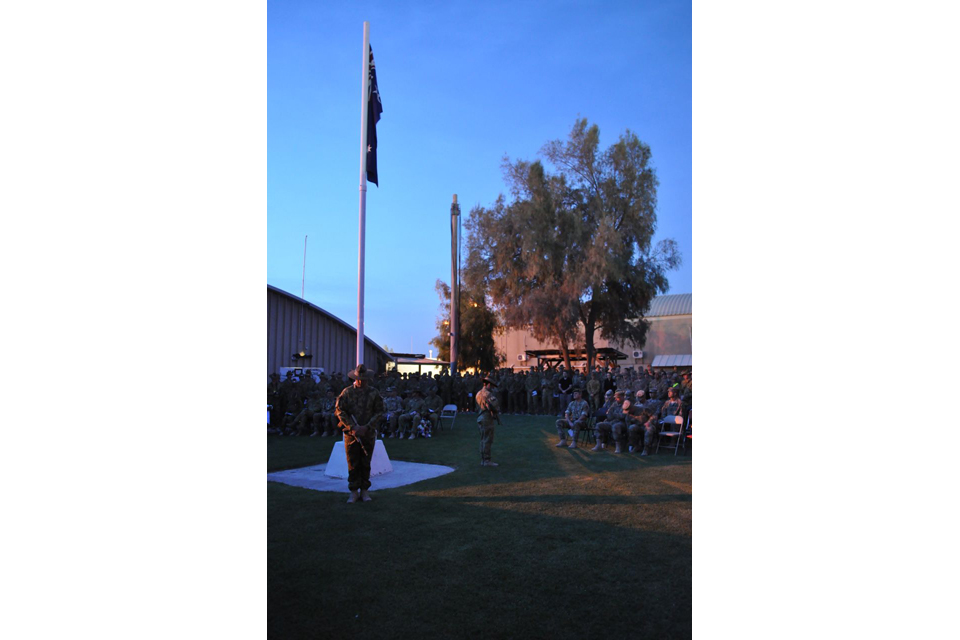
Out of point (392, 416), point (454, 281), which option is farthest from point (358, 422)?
point (454, 281)

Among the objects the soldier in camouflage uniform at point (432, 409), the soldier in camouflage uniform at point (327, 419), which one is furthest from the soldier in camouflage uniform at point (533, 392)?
the soldier in camouflage uniform at point (327, 419)

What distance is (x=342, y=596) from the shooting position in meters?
4.02

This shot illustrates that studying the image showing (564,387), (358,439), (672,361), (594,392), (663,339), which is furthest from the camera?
(663,339)

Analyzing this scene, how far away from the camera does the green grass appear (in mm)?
3594

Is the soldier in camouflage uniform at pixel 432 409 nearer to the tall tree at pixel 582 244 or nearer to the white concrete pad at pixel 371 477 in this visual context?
the white concrete pad at pixel 371 477

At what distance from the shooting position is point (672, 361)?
116 ft

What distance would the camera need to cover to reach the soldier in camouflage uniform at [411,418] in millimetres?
13972

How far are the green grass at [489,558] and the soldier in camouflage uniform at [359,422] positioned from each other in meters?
0.33

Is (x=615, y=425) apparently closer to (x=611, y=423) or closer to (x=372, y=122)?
(x=611, y=423)

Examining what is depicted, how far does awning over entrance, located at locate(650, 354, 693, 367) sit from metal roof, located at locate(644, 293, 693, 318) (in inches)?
112

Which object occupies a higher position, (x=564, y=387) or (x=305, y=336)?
(x=305, y=336)

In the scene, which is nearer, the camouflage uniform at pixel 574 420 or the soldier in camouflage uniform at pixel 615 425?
the soldier in camouflage uniform at pixel 615 425

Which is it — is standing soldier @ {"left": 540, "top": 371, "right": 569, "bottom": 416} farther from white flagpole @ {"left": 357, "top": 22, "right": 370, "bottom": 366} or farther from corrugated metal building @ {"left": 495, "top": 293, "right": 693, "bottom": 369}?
corrugated metal building @ {"left": 495, "top": 293, "right": 693, "bottom": 369}

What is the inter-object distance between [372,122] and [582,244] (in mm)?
19776
